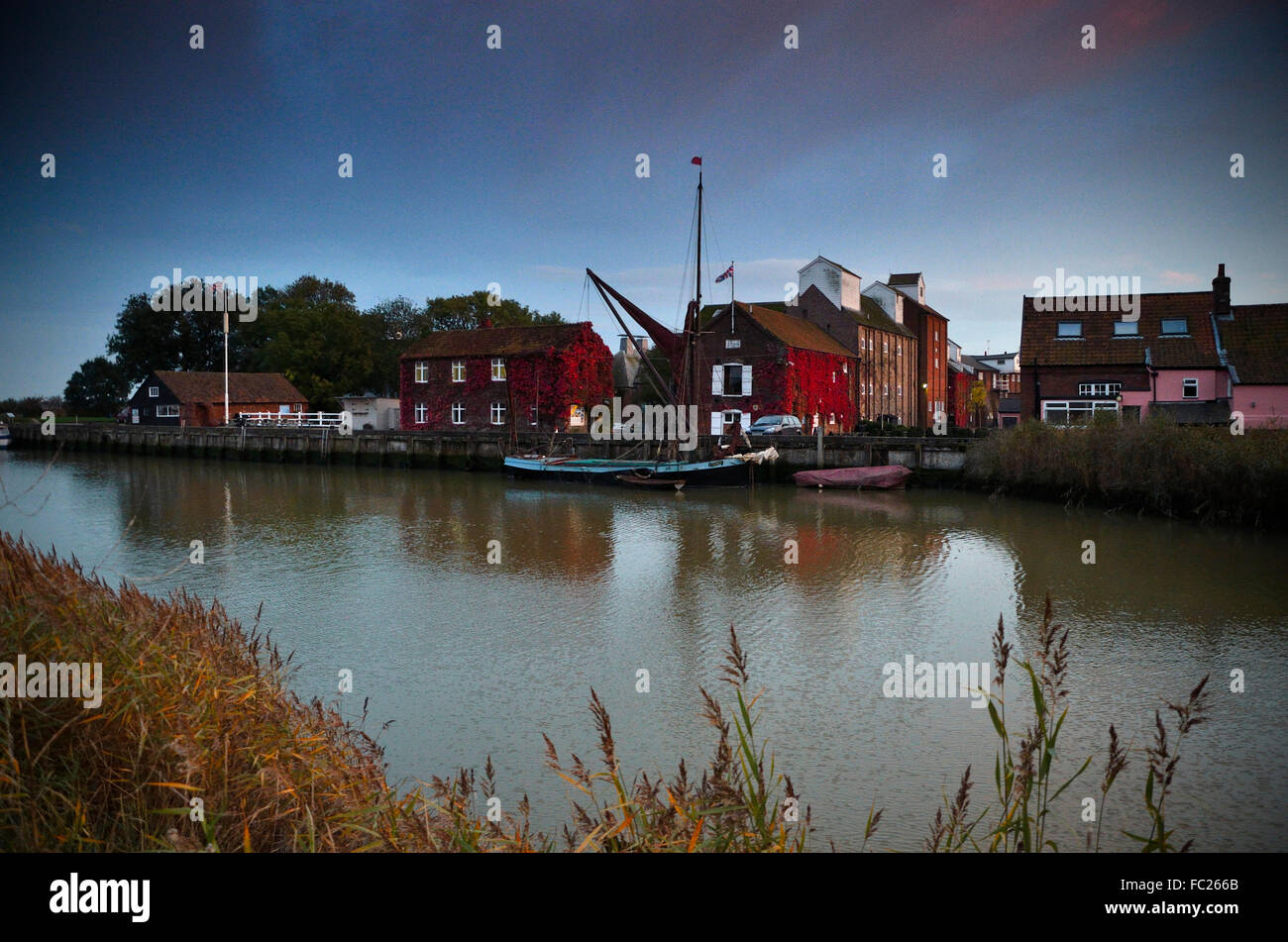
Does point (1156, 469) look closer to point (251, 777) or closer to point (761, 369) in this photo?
point (761, 369)

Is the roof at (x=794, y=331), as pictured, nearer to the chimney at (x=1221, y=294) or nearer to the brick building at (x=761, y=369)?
the brick building at (x=761, y=369)

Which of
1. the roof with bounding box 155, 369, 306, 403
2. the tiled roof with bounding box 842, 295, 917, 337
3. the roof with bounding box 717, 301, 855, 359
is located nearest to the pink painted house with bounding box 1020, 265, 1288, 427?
the roof with bounding box 717, 301, 855, 359

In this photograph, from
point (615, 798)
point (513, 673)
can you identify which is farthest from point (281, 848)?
point (513, 673)

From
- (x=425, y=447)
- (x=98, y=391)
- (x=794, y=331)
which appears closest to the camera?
(x=425, y=447)

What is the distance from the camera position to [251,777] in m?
5.14

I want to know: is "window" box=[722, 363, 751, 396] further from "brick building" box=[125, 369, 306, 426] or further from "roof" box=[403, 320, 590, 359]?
"brick building" box=[125, 369, 306, 426]

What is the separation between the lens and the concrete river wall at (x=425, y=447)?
37.1 m

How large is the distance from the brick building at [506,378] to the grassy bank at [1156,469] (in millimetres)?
26311

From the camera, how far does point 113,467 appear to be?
4678cm

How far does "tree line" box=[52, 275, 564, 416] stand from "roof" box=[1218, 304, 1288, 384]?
52449 millimetres

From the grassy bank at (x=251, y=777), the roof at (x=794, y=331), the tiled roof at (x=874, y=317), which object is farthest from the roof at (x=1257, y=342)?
the grassy bank at (x=251, y=777)

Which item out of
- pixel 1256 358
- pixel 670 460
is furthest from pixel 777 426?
pixel 1256 358

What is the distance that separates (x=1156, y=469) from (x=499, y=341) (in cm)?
3761

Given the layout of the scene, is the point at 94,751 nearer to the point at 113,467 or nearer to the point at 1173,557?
the point at 1173,557
